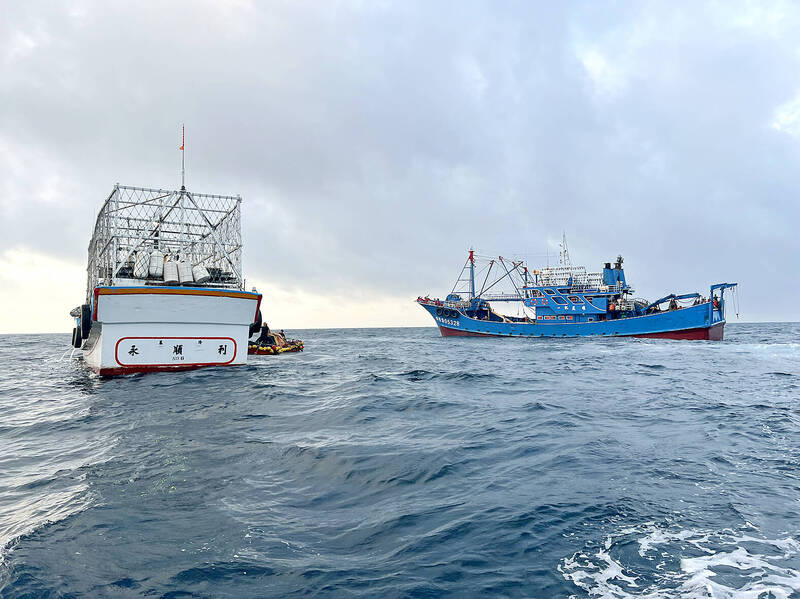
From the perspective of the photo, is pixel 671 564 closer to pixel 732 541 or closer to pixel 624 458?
pixel 732 541

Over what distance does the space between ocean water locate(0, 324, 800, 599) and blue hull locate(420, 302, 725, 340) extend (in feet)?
138

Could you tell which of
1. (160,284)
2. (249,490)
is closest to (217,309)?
(160,284)

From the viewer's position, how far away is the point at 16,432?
945 centimetres

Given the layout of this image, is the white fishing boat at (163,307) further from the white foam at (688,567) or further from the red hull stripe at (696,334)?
the red hull stripe at (696,334)

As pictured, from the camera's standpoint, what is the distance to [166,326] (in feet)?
57.5

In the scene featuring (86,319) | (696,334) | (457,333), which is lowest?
(457,333)

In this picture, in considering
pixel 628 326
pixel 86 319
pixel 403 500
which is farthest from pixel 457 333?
pixel 403 500

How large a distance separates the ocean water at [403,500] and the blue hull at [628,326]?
4208cm

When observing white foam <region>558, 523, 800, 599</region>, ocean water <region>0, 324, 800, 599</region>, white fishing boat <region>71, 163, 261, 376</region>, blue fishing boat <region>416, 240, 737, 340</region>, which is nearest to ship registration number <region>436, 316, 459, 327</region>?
blue fishing boat <region>416, 240, 737, 340</region>

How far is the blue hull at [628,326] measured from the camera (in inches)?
1874

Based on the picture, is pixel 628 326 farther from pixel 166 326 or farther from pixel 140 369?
pixel 140 369

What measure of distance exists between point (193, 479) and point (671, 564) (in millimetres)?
5601

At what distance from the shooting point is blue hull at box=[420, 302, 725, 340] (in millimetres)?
47594

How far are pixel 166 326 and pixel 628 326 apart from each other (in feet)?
161
